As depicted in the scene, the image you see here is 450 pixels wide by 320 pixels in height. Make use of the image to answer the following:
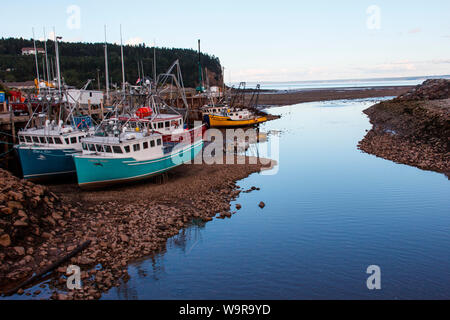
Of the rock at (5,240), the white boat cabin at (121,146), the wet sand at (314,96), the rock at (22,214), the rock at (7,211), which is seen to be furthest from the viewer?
the wet sand at (314,96)

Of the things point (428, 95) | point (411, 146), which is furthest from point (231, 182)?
point (428, 95)

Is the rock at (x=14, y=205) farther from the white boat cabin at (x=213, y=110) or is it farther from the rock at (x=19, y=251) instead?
the white boat cabin at (x=213, y=110)

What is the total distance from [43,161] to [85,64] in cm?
7764

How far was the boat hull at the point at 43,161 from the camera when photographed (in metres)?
21.0

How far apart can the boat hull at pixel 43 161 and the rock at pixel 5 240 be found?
9399 mm

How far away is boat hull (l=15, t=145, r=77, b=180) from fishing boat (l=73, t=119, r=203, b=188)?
7.72ft

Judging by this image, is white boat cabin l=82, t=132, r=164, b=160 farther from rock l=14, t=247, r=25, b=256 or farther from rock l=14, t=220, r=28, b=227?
rock l=14, t=247, r=25, b=256

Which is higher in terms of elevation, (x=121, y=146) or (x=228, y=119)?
(x=228, y=119)

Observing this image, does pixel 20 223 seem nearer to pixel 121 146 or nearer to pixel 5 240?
pixel 5 240

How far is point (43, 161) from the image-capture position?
70.0ft

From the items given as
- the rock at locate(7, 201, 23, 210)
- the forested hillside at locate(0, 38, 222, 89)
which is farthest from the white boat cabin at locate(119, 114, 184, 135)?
the forested hillside at locate(0, 38, 222, 89)

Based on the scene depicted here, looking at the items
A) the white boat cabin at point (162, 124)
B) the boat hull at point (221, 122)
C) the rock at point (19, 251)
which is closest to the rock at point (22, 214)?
the rock at point (19, 251)

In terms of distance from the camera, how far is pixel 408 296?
37.1 feet

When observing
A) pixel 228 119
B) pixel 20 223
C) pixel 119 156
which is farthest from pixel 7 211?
pixel 228 119
